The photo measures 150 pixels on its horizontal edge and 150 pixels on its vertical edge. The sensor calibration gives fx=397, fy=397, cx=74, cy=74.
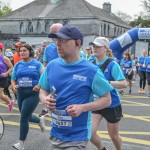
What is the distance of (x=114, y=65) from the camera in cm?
541

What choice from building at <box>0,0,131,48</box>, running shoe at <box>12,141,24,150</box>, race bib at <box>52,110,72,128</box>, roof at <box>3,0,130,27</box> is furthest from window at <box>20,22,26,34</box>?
race bib at <box>52,110,72,128</box>

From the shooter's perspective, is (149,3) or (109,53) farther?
(149,3)

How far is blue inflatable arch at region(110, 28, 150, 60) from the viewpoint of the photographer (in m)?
13.1

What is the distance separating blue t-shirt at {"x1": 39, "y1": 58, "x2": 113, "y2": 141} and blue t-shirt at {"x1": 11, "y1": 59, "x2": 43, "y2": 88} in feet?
10.0

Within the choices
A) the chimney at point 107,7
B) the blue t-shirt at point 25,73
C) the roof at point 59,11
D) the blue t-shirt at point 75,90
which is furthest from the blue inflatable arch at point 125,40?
the chimney at point 107,7

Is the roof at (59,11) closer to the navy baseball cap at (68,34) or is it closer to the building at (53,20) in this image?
the building at (53,20)

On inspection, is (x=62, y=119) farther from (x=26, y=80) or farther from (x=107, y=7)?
(x=107, y=7)

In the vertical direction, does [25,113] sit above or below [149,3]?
below

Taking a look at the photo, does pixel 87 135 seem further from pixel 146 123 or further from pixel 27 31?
pixel 27 31

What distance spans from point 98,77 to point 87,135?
0.56 meters

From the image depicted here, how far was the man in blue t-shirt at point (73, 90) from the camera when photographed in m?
3.56

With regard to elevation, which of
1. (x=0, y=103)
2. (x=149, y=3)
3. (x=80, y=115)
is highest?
(x=149, y=3)

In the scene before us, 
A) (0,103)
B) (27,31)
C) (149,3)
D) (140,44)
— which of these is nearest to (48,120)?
(0,103)

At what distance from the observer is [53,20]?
210 feet
